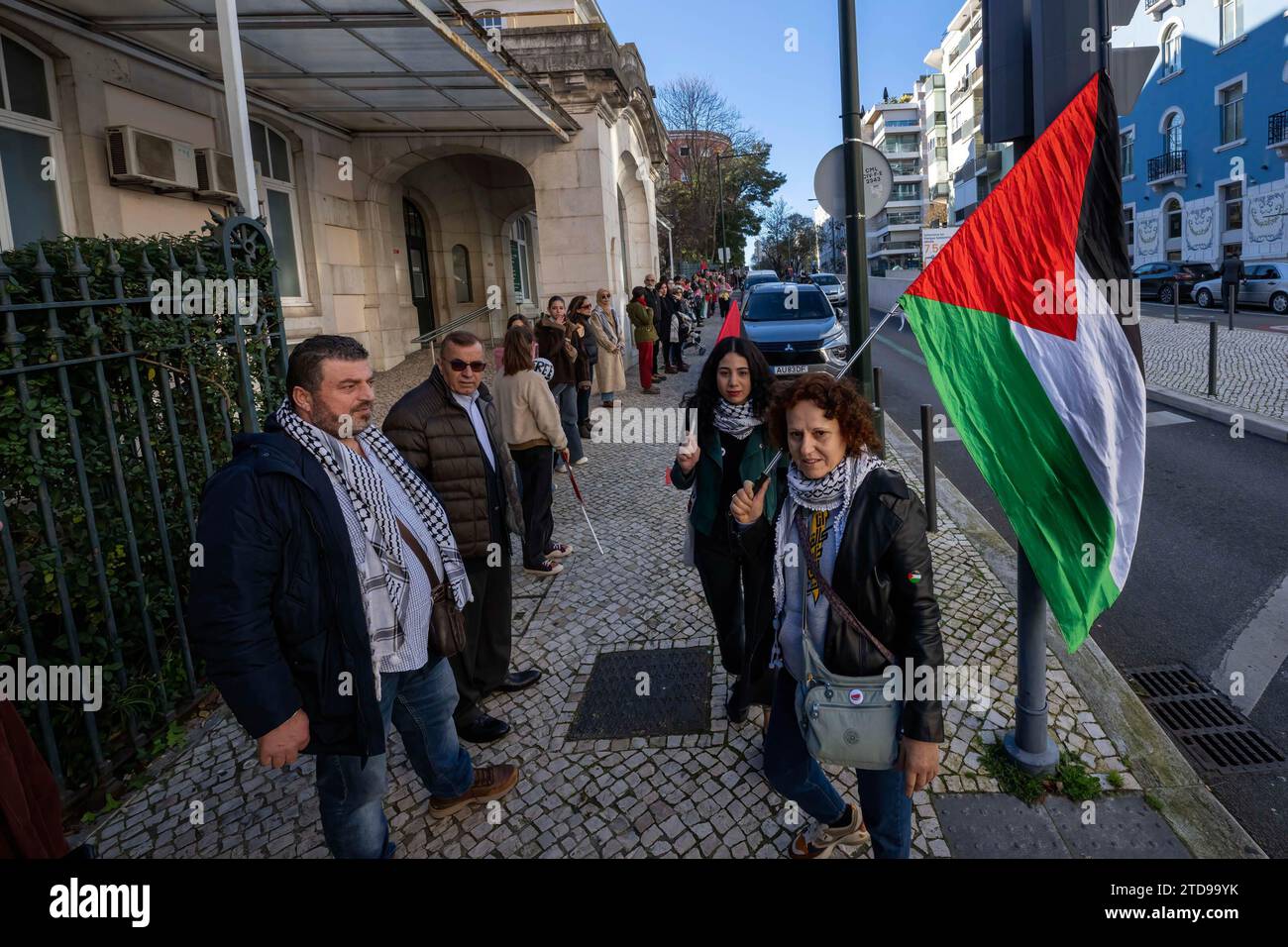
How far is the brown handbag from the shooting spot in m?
2.85

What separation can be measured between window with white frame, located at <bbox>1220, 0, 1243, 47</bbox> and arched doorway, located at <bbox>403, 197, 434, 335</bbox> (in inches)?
1257

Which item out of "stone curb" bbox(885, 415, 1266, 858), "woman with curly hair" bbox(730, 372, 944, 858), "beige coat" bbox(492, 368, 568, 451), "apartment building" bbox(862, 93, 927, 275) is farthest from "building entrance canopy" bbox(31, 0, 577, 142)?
"apartment building" bbox(862, 93, 927, 275)

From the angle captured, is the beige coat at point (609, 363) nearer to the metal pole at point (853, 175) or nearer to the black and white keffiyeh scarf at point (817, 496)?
the metal pole at point (853, 175)

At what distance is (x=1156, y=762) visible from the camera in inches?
130

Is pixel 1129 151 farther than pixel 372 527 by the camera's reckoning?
Yes

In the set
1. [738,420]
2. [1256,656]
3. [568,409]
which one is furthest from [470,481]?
[568,409]

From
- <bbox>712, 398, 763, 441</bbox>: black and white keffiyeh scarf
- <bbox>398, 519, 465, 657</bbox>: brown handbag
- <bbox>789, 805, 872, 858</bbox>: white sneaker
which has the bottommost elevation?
<bbox>789, 805, 872, 858</bbox>: white sneaker

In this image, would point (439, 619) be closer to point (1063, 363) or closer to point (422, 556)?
point (422, 556)

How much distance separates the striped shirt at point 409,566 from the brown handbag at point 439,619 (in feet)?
0.06

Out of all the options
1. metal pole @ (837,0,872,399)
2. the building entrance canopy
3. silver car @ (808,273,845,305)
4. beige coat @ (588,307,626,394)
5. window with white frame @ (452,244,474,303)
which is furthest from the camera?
silver car @ (808,273,845,305)

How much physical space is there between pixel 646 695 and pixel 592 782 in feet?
2.47

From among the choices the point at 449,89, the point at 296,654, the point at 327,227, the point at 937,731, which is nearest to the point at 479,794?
the point at 296,654

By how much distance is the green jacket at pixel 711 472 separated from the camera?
3512 mm

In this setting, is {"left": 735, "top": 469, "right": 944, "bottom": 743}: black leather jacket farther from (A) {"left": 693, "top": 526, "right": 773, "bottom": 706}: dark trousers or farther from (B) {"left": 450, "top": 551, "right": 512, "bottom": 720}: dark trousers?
(B) {"left": 450, "top": 551, "right": 512, "bottom": 720}: dark trousers
